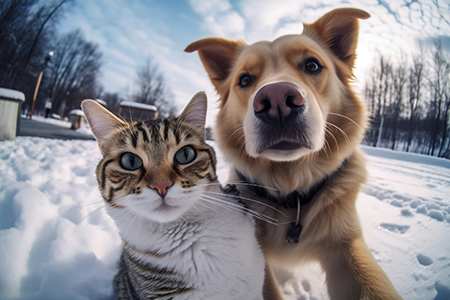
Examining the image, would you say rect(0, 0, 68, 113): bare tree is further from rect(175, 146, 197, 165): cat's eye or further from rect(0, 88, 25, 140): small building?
rect(175, 146, 197, 165): cat's eye

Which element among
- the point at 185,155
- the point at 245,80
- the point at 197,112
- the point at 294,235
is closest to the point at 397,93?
the point at 245,80

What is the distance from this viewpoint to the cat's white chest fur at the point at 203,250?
0.97 metres

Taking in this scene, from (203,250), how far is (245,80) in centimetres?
137

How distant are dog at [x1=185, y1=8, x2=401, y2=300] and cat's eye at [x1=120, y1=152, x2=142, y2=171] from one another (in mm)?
700

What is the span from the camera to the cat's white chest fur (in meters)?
0.97

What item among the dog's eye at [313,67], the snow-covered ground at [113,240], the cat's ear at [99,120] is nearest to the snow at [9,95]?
the snow-covered ground at [113,240]

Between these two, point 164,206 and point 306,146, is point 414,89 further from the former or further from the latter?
point 164,206

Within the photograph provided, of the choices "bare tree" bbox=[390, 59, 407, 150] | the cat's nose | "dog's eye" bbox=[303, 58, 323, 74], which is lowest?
the cat's nose

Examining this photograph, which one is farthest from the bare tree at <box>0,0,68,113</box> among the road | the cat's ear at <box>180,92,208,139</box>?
the cat's ear at <box>180,92,208,139</box>

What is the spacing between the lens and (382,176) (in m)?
1.96

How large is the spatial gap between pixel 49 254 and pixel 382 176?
8.82 ft

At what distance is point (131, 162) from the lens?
1.12 metres

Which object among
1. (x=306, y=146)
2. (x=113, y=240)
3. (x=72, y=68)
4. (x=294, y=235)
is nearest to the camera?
(x=306, y=146)

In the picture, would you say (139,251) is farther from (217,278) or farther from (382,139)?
(382,139)
